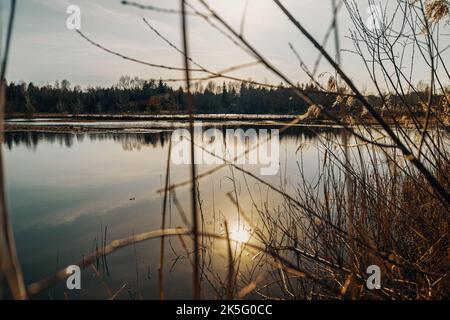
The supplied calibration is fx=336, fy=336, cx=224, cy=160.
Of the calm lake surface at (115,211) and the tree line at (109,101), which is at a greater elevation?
the tree line at (109,101)

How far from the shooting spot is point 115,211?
6934 millimetres

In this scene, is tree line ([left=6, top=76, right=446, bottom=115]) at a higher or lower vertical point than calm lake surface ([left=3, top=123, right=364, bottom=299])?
higher

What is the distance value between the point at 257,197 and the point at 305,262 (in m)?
3.46

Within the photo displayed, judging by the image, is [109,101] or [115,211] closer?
[115,211]

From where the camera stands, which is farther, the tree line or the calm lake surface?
the tree line

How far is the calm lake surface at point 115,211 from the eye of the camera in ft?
13.8

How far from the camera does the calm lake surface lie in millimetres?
4211
